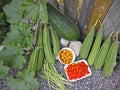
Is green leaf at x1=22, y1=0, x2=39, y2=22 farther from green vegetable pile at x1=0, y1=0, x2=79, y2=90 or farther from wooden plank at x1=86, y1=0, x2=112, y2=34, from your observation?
wooden plank at x1=86, y1=0, x2=112, y2=34

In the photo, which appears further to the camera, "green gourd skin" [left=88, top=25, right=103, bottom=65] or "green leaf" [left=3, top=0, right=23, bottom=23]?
"green gourd skin" [left=88, top=25, right=103, bottom=65]

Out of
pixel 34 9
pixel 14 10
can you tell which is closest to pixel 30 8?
pixel 34 9

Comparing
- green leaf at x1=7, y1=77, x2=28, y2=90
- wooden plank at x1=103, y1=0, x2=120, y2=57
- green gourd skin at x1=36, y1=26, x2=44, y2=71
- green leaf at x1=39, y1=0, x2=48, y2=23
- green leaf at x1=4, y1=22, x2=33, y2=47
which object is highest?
green leaf at x1=39, y1=0, x2=48, y2=23

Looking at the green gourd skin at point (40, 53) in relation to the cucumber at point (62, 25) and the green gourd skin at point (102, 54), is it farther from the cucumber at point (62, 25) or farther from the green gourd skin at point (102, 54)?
the green gourd skin at point (102, 54)

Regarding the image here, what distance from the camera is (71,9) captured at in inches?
93.2

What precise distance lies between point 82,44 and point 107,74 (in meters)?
0.36

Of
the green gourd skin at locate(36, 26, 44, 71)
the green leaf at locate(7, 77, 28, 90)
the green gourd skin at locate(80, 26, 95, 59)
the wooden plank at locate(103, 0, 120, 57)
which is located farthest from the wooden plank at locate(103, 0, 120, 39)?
the green leaf at locate(7, 77, 28, 90)

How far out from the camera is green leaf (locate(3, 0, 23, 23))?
2163mm

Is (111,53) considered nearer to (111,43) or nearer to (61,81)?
(111,43)

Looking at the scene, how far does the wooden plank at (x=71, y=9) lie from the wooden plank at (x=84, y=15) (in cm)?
6

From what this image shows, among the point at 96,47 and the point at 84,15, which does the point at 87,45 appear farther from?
the point at 84,15

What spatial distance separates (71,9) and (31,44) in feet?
1.63

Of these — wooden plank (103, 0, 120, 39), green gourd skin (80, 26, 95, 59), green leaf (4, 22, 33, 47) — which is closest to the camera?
wooden plank (103, 0, 120, 39)

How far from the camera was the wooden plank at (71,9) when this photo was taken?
2.29 meters
